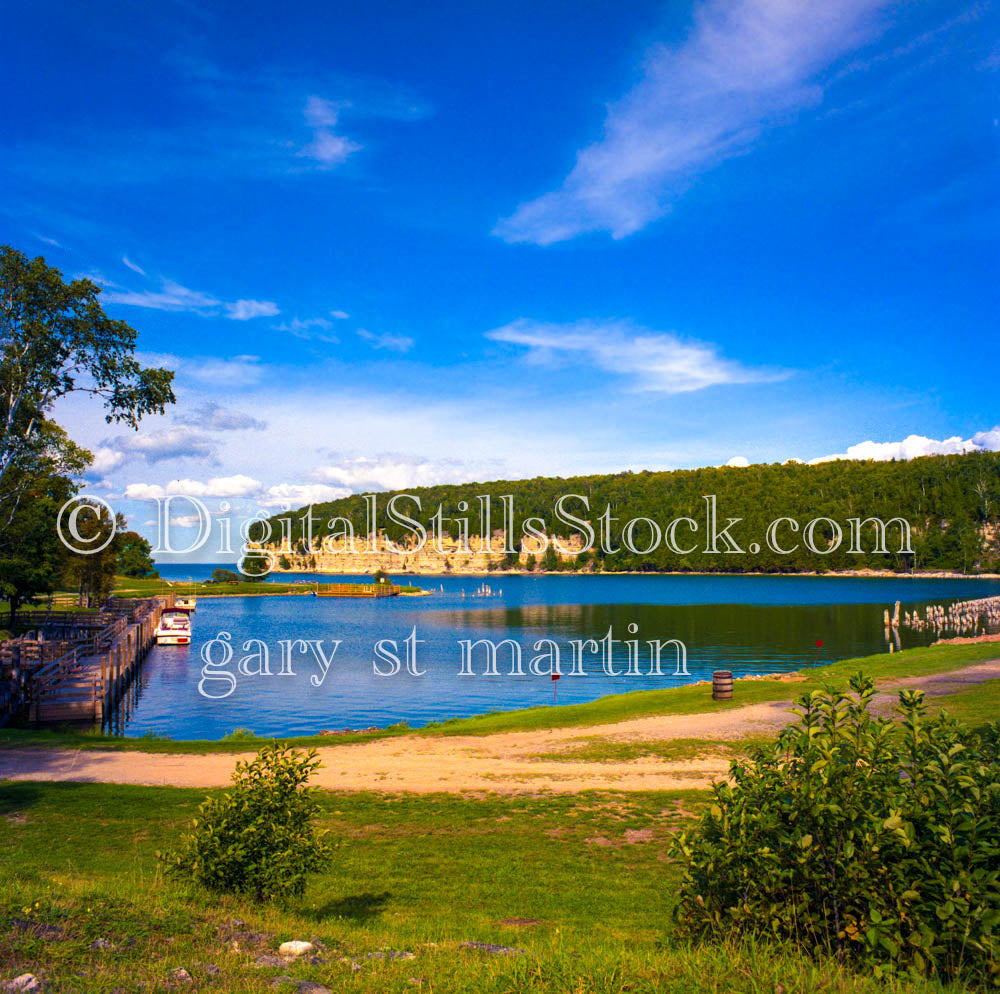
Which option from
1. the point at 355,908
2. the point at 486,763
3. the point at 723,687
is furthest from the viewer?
the point at 723,687

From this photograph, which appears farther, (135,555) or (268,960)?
(135,555)

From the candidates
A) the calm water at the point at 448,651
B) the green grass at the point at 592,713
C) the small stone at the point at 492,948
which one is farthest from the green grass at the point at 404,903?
the calm water at the point at 448,651

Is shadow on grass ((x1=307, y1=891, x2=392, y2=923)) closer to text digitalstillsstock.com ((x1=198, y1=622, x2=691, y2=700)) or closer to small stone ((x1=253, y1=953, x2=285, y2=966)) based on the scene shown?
small stone ((x1=253, y1=953, x2=285, y2=966))

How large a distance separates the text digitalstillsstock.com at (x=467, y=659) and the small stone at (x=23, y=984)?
39.7 m

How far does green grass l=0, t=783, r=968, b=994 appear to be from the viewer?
5598mm

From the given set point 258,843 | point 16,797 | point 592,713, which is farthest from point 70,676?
point 258,843

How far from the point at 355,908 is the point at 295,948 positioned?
3314 millimetres

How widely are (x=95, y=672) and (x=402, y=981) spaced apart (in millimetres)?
35272

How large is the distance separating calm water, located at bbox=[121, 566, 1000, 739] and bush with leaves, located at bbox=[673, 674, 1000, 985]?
29466mm

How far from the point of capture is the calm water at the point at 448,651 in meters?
37.6

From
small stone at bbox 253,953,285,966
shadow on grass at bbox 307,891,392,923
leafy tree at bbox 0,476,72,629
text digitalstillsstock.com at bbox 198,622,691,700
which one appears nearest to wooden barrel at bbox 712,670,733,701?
text digitalstillsstock.com at bbox 198,622,691,700

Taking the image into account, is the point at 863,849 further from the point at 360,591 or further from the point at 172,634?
the point at 360,591

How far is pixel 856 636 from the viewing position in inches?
2584

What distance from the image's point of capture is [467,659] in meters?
56.6
